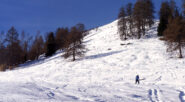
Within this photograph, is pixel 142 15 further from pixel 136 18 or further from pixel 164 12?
pixel 164 12

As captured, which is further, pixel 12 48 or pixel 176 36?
pixel 12 48

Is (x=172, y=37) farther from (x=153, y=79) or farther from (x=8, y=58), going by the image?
(x=8, y=58)

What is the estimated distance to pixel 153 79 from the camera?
1673cm

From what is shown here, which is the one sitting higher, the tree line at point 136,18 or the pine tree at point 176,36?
the tree line at point 136,18

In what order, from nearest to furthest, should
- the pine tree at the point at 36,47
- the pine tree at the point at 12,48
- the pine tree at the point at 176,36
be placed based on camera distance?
the pine tree at the point at 176,36, the pine tree at the point at 12,48, the pine tree at the point at 36,47

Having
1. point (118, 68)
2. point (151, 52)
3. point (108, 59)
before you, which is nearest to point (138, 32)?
point (151, 52)

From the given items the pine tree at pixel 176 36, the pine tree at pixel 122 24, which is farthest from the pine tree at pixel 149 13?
the pine tree at pixel 176 36

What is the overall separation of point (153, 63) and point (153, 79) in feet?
21.3

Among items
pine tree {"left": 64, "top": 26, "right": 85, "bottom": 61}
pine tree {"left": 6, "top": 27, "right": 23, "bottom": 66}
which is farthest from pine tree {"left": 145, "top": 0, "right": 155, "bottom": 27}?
pine tree {"left": 6, "top": 27, "right": 23, "bottom": 66}

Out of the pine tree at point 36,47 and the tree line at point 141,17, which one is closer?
the tree line at point 141,17

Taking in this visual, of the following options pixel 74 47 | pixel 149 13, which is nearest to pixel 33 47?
pixel 74 47

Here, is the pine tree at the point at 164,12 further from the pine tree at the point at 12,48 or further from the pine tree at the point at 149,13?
the pine tree at the point at 12,48

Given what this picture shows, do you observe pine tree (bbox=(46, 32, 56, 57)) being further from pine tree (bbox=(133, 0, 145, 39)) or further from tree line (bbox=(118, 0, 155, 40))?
pine tree (bbox=(133, 0, 145, 39))

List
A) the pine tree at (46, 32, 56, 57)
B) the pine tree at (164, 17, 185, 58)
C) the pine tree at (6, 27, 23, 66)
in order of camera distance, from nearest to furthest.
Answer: the pine tree at (164, 17, 185, 58) < the pine tree at (6, 27, 23, 66) < the pine tree at (46, 32, 56, 57)
